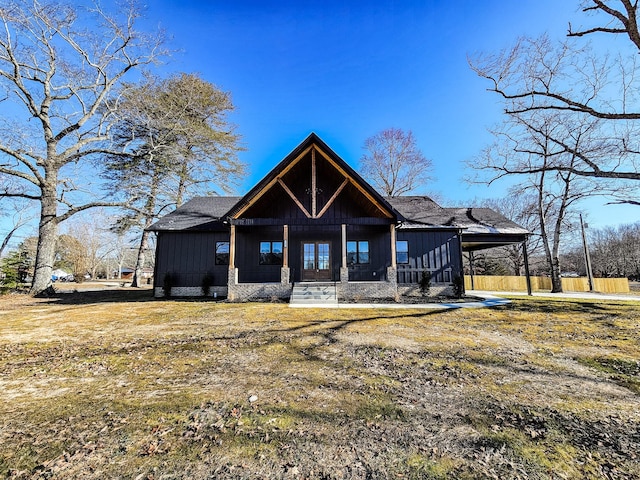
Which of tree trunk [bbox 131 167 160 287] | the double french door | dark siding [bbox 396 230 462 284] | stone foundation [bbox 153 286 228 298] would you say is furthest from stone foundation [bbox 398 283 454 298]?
tree trunk [bbox 131 167 160 287]

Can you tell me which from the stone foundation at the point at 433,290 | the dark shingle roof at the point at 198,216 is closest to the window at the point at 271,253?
the dark shingle roof at the point at 198,216

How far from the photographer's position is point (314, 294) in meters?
11.9

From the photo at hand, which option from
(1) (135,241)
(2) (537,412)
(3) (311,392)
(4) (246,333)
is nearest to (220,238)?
(4) (246,333)

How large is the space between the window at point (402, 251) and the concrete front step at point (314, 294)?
4472mm

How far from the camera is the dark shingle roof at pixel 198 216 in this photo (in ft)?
47.4

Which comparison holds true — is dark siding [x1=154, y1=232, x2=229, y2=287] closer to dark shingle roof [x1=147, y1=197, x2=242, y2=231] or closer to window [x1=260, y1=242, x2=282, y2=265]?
dark shingle roof [x1=147, y1=197, x2=242, y2=231]

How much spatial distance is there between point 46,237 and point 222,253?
27.5 ft

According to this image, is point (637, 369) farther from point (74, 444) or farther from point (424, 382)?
point (74, 444)

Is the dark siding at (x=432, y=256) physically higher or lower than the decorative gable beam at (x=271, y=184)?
lower

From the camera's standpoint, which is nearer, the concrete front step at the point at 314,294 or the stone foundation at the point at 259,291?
the concrete front step at the point at 314,294

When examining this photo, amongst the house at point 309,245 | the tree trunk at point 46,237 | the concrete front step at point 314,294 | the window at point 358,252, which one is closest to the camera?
the concrete front step at point 314,294

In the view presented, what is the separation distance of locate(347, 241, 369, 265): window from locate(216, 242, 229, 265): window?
250 inches

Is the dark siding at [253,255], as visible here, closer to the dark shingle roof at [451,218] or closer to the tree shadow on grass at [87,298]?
the tree shadow on grass at [87,298]

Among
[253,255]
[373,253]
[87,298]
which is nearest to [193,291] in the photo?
[253,255]
